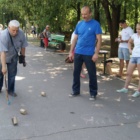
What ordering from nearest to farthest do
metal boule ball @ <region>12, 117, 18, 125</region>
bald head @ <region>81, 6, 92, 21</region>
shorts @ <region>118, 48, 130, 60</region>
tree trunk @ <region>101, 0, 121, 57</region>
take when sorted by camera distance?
1. metal boule ball @ <region>12, 117, 18, 125</region>
2. bald head @ <region>81, 6, 92, 21</region>
3. shorts @ <region>118, 48, 130, 60</region>
4. tree trunk @ <region>101, 0, 121, 57</region>

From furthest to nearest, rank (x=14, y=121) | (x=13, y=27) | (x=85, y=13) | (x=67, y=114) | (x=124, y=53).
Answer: (x=124, y=53), (x=85, y=13), (x=13, y=27), (x=67, y=114), (x=14, y=121)

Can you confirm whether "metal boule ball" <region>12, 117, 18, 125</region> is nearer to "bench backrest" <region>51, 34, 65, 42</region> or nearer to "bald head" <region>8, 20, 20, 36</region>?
"bald head" <region>8, 20, 20, 36</region>

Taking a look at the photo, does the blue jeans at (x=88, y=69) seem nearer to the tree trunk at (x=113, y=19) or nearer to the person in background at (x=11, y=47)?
the person in background at (x=11, y=47)

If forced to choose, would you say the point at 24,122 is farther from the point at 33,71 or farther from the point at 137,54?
the point at 33,71

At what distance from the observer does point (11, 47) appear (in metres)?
6.58

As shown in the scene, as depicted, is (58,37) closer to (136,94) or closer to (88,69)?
(136,94)

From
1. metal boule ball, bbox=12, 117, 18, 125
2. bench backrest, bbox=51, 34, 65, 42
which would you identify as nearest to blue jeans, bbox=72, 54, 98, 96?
metal boule ball, bbox=12, 117, 18, 125

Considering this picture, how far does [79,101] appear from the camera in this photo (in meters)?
6.58

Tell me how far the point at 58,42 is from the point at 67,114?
551 inches

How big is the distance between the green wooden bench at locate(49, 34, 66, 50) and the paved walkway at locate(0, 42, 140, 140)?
1024 centimetres

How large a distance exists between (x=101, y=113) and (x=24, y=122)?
1.45 m

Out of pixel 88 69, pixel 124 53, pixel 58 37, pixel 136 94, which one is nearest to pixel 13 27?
pixel 88 69

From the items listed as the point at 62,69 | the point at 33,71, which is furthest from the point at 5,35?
the point at 62,69

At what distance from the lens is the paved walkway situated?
4.73 metres
